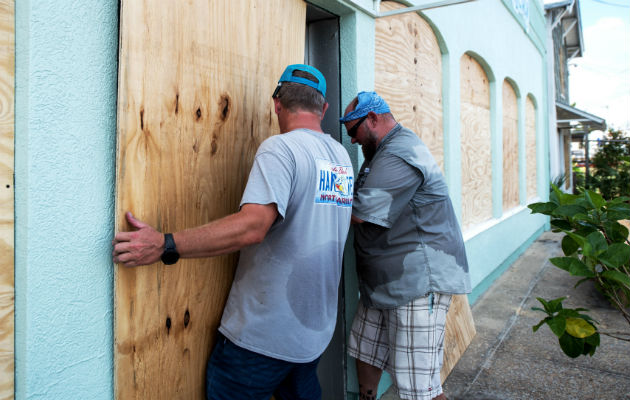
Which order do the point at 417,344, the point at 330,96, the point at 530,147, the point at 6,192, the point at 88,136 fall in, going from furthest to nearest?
the point at 530,147 < the point at 330,96 < the point at 417,344 < the point at 88,136 < the point at 6,192

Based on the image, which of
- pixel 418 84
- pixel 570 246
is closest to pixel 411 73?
pixel 418 84

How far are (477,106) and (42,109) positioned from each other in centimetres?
549

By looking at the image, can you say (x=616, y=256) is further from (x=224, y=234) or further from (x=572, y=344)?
(x=224, y=234)

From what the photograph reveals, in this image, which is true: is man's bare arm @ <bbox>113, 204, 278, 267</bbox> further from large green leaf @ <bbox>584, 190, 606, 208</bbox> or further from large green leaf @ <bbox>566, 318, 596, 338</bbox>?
large green leaf @ <bbox>584, 190, 606, 208</bbox>

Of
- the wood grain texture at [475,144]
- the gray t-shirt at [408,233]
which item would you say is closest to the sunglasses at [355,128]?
the gray t-shirt at [408,233]

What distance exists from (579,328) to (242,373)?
5.06ft

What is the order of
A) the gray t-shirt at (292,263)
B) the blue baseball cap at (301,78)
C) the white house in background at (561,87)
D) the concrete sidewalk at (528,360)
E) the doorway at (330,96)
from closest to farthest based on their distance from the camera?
1. the gray t-shirt at (292,263)
2. the blue baseball cap at (301,78)
3. the doorway at (330,96)
4. the concrete sidewalk at (528,360)
5. the white house in background at (561,87)

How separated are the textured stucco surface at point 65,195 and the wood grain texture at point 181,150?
0.21ft

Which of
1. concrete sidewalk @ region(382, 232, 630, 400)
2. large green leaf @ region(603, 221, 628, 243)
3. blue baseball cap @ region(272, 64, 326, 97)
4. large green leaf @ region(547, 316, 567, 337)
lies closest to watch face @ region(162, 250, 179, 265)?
blue baseball cap @ region(272, 64, 326, 97)

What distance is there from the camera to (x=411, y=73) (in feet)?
13.1

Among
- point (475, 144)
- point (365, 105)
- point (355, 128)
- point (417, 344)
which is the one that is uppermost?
point (475, 144)

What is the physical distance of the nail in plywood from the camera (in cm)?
351

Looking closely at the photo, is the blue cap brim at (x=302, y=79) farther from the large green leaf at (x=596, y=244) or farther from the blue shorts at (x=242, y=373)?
the large green leaf at (x=596, y=244)

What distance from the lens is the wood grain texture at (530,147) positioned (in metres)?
9.20
